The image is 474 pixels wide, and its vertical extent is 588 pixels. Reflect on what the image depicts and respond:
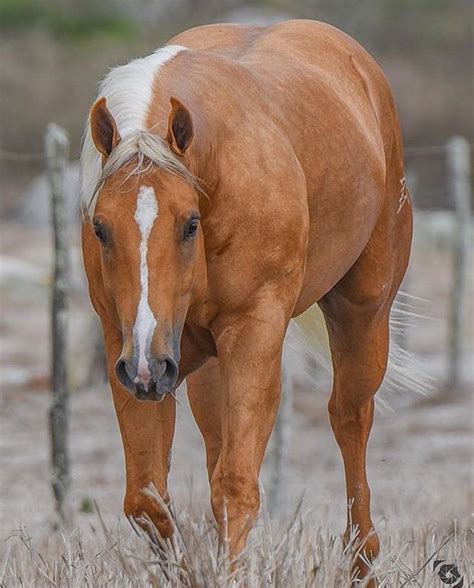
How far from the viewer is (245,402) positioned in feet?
13.5

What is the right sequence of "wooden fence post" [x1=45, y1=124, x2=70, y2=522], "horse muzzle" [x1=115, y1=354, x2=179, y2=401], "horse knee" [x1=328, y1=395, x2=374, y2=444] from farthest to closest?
"wooden fence post" [x1=45, y1=124, x2=70, y2=522] < "horse knee" [x1=328, y1=395, x2=374, y2=444] < "horse muzzle" [x1=115, y1=354, x2=179, y2=401]

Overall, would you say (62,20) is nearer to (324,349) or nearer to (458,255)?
(458,255)

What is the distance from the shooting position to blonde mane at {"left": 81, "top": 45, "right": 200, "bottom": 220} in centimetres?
376

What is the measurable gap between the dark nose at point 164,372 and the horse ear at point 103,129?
573 mm

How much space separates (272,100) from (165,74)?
44 cm

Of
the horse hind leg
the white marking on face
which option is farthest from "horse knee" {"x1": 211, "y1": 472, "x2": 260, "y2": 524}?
the horse hind leg

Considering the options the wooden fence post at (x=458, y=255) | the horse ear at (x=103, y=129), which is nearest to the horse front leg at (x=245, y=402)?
the horse ear at (x=103, y=129)

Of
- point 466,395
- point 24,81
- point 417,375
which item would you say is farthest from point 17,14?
point 417,375

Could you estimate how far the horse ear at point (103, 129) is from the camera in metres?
3.80

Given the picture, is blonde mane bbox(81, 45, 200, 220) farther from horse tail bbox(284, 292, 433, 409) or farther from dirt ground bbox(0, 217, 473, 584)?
dirt ground bbox(0, 217, 473, 584)

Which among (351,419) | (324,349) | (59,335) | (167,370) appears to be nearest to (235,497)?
(167,370)

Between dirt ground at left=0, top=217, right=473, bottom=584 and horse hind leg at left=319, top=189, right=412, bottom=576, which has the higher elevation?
horse hind leg at left=319, top=189, right=412, bottom=576

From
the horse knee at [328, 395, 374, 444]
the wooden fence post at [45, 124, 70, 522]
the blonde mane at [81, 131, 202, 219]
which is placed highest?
the blonde mane at [81, 131, 202, 219]

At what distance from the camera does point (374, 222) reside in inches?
195
